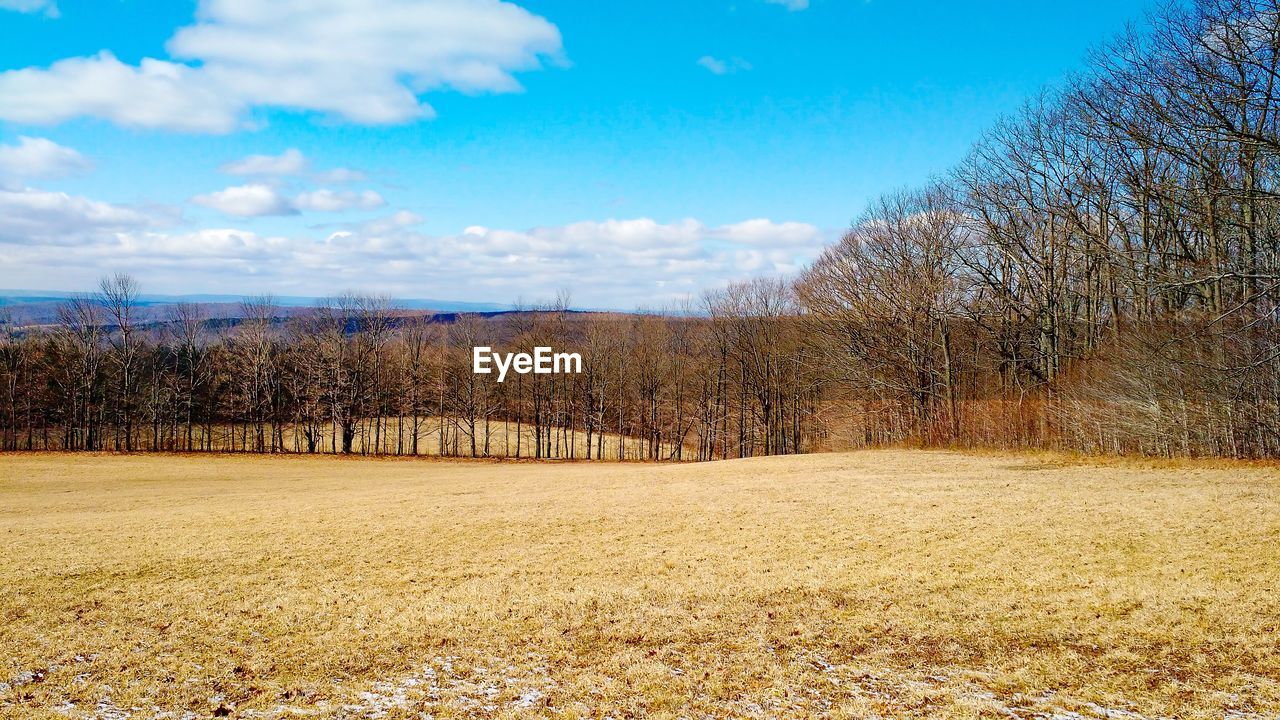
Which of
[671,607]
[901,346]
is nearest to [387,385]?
[901,346]

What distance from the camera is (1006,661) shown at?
7398mm

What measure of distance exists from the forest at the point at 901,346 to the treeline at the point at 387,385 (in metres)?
0.25

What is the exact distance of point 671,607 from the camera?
9.43 metres

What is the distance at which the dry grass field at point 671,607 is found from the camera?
671 cm

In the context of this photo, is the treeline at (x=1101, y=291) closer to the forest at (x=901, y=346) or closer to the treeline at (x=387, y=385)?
the forest at (x=901, y=346)

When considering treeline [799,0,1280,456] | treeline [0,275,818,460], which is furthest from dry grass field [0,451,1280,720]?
treeline [0,275,818,460]

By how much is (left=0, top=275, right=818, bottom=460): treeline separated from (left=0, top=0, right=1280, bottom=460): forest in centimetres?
25

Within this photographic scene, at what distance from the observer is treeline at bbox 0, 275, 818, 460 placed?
51.0 meters

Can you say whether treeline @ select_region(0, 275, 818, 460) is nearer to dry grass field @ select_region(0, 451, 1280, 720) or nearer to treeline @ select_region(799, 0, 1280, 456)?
treeline @ select_region(799, 0, 1280, 456)

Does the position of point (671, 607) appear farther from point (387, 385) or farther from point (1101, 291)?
point (387, 385)

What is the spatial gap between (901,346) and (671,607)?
117ft

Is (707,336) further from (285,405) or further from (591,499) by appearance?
(591,499)

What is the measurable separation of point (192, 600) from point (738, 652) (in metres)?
7.28

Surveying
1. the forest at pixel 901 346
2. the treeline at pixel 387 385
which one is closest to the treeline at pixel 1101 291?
the forest at pixel 901 346
